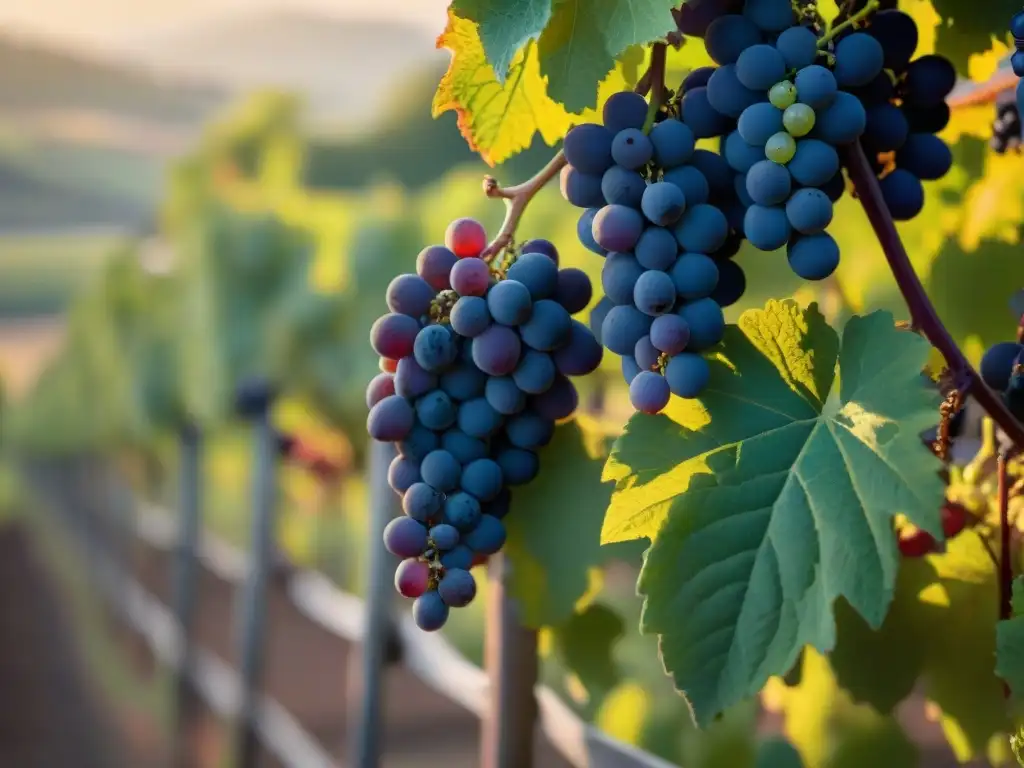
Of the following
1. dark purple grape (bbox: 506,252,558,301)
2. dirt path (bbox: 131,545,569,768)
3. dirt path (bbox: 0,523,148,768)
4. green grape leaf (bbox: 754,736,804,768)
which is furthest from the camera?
dirt path (bbox: 0,523,148,768)

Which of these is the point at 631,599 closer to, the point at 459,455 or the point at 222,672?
the point at 459,455

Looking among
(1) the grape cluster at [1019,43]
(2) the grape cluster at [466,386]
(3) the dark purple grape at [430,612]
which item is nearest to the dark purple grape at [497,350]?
(2) the grape cluster at [466,386]

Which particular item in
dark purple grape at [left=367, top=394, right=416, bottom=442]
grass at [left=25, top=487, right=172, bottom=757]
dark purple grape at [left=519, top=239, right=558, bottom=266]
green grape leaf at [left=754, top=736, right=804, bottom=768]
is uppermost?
dark purple grape at [left=519, top=239, right=558, bottom=266]

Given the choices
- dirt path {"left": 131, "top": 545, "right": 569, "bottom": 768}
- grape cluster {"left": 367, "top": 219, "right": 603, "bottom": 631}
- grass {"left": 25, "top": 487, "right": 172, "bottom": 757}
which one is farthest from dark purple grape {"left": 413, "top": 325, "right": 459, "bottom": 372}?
grass {"left": 25, "top": 487, "right": 172, "bottom": 757}

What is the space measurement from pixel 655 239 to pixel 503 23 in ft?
0.33

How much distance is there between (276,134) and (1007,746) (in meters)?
4.74

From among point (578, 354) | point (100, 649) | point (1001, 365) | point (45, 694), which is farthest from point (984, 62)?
point (100, 649)

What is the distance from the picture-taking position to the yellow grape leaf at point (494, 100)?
443 mm

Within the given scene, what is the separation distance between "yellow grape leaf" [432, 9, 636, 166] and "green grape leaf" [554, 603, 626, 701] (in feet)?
1.15

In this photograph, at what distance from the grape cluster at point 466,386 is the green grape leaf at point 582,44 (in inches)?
3.0

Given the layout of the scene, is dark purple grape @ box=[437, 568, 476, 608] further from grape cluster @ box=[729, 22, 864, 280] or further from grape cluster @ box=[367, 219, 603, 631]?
grape cluster @ box=[729, 22, 864, 280]

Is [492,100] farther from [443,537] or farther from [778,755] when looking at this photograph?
[778,755]

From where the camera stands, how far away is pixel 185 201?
464cm

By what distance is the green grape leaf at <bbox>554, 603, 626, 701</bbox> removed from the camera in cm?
71
